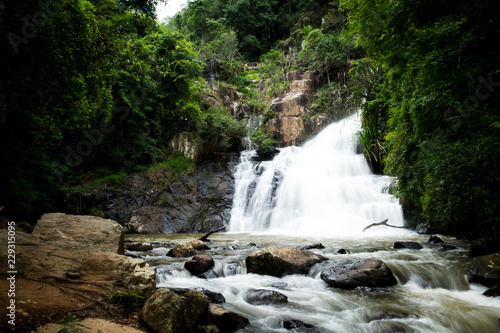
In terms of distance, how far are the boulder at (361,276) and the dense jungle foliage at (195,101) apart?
1723mm

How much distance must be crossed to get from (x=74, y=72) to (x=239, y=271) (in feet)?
21.4

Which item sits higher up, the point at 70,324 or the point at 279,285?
the point at 70,324

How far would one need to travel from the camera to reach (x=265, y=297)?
480cm

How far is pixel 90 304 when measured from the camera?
9.60ft

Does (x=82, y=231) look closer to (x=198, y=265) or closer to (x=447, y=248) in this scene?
(x=198, y=265)

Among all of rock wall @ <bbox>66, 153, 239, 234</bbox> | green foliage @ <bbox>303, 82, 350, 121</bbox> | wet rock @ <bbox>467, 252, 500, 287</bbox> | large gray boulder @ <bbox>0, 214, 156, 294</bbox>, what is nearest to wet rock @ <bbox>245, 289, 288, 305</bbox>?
large gray boulder @ <bbox>0, 214, 156, 294</bbox>

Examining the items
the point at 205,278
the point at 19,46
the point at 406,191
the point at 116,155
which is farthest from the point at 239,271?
the point at 116,155

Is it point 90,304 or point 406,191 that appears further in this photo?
point 406,191

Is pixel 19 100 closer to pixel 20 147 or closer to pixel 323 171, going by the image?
pixel 20 147

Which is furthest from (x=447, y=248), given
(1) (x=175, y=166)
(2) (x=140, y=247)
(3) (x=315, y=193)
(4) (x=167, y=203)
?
(1) (x=175, y=166)

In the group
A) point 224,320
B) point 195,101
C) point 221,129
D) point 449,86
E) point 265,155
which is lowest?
point 224,320

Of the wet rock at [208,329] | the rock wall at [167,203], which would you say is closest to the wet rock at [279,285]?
the wet rock at [208,329]

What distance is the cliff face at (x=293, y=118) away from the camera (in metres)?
22.0

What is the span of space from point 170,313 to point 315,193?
12915 millimetres
